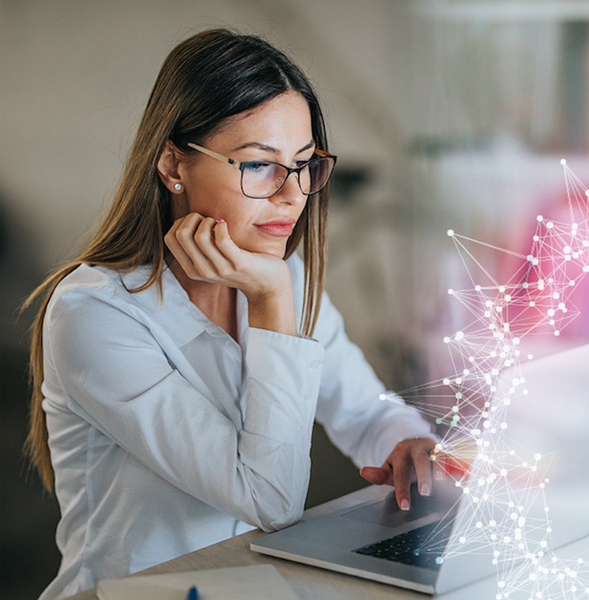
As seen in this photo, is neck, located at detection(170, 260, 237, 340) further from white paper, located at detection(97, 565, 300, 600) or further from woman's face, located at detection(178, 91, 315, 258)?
white paper, located at detection(97, 565, 300, 600)

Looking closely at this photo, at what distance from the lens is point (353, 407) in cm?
140

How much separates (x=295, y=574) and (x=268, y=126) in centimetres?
64

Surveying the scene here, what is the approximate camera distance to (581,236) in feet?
2.95

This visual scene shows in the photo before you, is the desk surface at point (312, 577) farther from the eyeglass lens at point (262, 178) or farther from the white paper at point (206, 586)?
the eyeglass lens at point (262, 178)

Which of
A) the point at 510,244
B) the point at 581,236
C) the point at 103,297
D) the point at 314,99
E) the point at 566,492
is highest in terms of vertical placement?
the point at 314,99

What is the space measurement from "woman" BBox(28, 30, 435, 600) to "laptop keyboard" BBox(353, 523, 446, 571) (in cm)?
12

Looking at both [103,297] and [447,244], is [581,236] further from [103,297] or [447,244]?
[447,244]

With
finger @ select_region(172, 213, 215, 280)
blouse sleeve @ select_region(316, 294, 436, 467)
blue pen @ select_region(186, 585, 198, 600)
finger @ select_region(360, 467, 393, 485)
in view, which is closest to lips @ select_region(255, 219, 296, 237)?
finger @ select_region(172, 213, 215, 280)

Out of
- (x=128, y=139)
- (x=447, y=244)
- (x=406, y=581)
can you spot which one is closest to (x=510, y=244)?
(x=447, y=244)

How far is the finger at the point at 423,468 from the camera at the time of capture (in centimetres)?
104

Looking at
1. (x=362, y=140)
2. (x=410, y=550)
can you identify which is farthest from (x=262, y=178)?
(x=362, y=140)

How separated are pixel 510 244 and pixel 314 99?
1.36 meters

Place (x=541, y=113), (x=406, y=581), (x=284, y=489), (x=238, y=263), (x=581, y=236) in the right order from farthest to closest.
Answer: (x=541, y=113), (x=238, y=263), (x=284, y=489), (x=581, y=236), (x=406, y=581)

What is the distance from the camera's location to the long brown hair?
1136 mm
